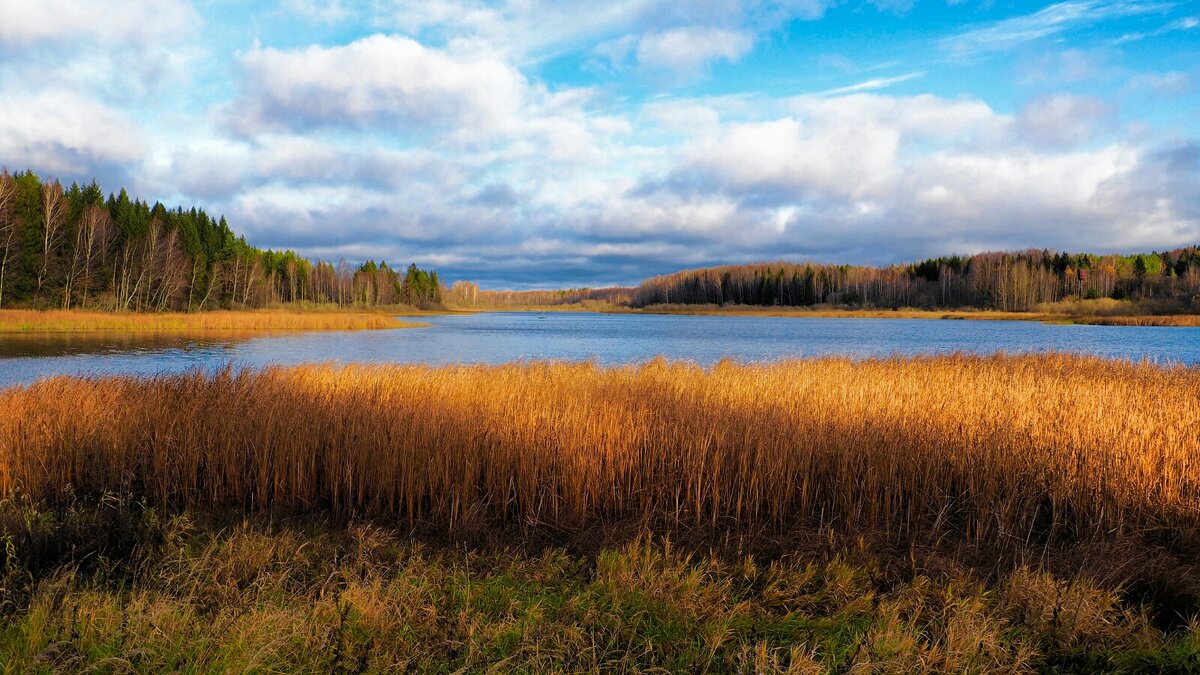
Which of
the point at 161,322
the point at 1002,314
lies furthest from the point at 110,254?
the point at 1002,314

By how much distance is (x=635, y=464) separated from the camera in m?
6.48

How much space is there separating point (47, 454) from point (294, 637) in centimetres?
528

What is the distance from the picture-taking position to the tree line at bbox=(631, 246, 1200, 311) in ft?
331

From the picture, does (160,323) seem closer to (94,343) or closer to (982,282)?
(94,343)

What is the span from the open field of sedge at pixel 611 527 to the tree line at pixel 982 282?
298 ft

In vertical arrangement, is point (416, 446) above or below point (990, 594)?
above

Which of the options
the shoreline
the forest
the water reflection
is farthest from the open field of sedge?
the forest

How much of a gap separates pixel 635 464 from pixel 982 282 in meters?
123

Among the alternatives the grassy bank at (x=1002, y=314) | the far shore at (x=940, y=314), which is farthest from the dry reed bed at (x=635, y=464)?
the grassy bank at (x=1002, y=314)

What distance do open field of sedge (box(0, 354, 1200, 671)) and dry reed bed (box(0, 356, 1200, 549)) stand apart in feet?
0.12

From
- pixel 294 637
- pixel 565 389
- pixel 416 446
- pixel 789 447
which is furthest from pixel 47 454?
pixel 789 447

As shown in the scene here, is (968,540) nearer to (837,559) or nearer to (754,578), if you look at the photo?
(837,559)

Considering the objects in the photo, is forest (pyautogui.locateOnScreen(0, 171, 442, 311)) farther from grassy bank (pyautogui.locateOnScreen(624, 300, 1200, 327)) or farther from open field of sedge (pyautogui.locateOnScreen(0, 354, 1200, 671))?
grassy bank (pyautogui.locateOnScreen(624, 300, 1200, 327))

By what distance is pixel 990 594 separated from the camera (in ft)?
14.9
